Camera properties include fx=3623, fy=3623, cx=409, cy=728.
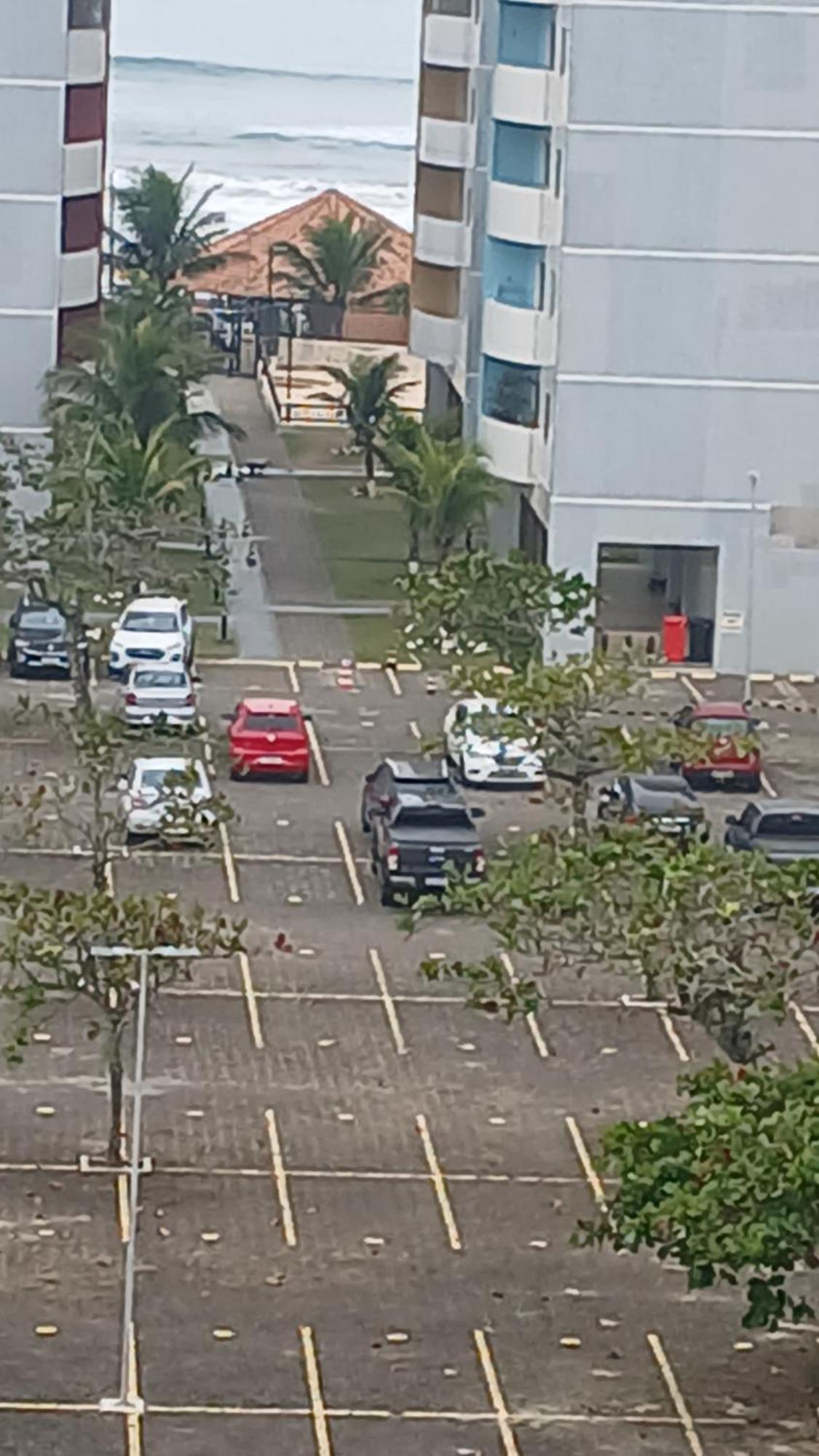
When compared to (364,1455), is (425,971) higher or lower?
higher

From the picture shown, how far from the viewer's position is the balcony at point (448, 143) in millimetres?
82500

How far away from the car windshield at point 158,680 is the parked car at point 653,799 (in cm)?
967

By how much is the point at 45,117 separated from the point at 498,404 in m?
11.4

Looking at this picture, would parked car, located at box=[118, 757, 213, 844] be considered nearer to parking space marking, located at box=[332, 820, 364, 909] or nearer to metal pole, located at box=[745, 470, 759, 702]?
parking space marking, located at box=[332, 820, 364, 909]

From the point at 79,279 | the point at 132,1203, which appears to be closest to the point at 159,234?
the point at 79,279

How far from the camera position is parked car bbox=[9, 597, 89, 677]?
6569cm

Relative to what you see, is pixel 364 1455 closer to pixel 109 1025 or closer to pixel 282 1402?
pixel 282 1402

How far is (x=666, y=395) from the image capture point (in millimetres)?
69312

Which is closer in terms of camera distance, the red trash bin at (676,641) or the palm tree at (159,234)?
the red trash bin at (676,641)

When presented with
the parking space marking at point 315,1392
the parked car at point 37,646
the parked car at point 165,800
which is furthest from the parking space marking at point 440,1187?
the parked car at point 37,646

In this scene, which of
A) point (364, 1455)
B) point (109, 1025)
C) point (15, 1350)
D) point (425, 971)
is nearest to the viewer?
point (364, 1455)

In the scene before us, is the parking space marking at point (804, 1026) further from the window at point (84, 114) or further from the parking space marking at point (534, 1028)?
the window at point (84, 114)

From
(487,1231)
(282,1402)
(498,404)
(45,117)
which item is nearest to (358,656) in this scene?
(498,404)

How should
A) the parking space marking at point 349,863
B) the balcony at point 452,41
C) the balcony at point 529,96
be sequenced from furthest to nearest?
the balcony at point 452,41 < the balcony at point 529,96 < the parking space marking at point 349,863
